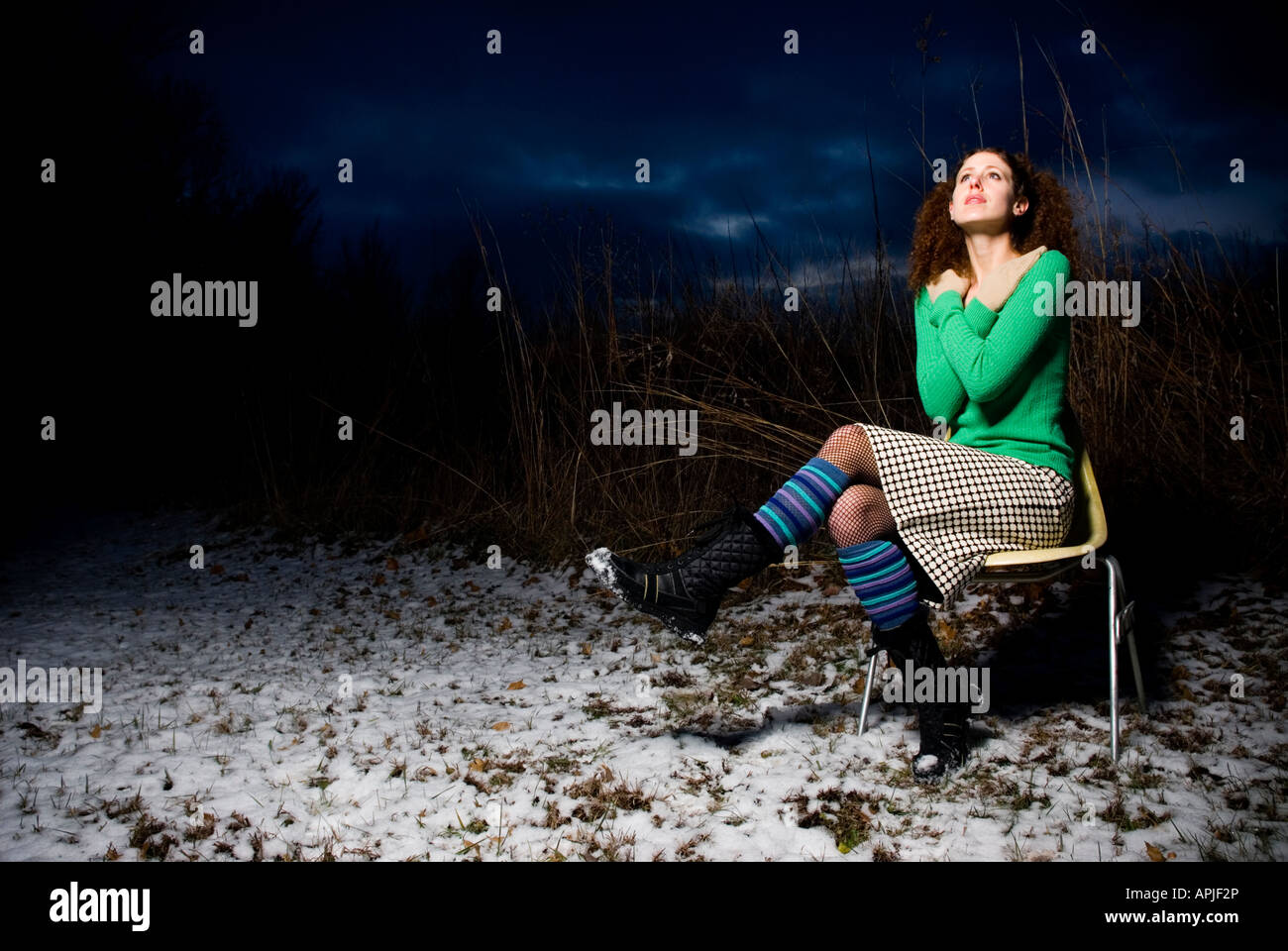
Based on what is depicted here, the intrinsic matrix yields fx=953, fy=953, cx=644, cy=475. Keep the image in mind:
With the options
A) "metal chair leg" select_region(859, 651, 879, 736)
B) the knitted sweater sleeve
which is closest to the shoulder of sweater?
the knitted sweater sleeve

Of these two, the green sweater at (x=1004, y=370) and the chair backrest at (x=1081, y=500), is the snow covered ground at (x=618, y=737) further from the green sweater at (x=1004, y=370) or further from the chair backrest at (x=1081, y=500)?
the green sweater at (x=1004, y=370)

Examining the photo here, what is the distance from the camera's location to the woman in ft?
6.28

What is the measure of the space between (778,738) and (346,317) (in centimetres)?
555

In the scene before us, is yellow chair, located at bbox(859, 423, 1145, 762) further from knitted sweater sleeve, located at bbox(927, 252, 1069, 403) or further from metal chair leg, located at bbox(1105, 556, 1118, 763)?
knitted sweater sleeve, located at bbox(927, 252, 1069, 403)

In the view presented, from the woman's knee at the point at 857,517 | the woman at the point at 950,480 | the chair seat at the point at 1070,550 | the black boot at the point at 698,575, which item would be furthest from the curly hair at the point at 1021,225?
the black boot at the point at 698,575

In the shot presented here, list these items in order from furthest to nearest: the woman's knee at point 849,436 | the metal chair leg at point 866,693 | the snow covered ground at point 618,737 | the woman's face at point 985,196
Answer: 1. the metal chair leg at point 866,693
2. the woman's face at point 985,196
3. the woman's knee at point 849,436
4. the snow covered ground at point 618,737

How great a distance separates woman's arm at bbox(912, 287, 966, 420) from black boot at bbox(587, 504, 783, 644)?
0.54 m

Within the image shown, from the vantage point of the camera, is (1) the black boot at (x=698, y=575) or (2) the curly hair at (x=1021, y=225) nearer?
(1) the black boot at (x=698, y=575)

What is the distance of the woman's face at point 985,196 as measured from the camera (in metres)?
2.10

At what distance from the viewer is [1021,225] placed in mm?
2189

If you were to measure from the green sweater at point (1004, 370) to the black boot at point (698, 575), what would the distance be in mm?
558

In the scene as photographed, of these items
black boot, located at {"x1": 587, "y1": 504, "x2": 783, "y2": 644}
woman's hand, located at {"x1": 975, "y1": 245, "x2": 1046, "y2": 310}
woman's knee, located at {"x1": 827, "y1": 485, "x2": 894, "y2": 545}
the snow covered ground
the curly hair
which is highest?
the curly hair

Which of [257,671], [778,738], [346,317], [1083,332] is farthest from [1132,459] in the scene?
[346,317]

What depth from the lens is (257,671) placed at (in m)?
3.12
